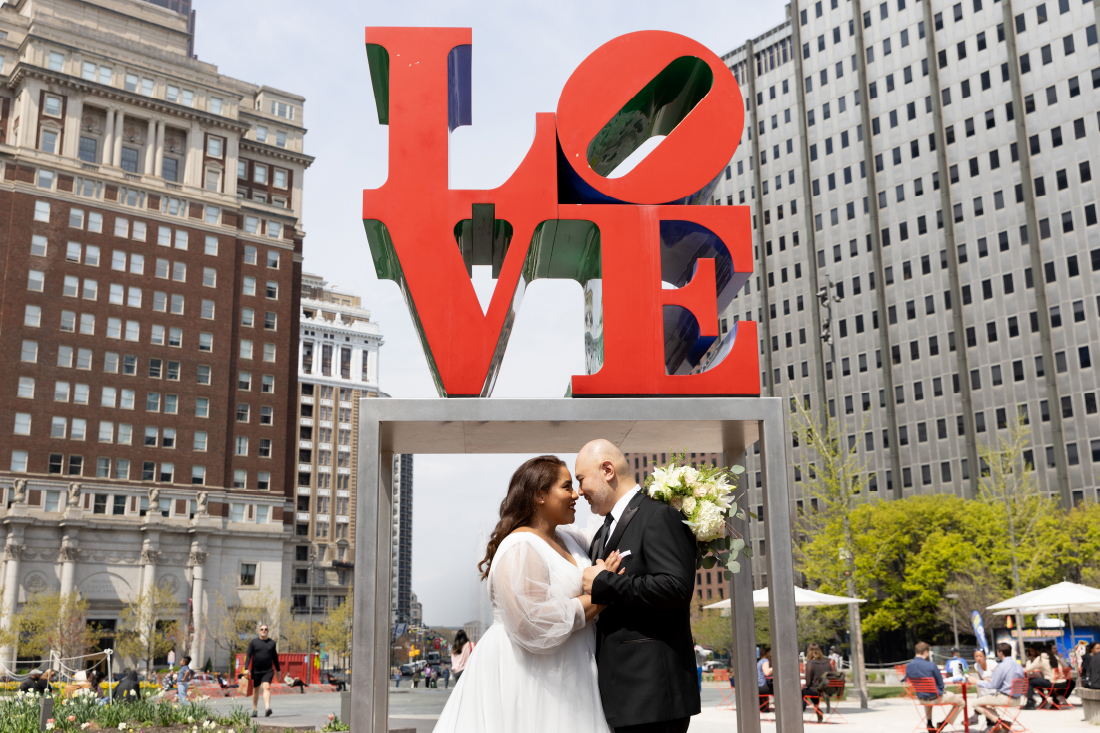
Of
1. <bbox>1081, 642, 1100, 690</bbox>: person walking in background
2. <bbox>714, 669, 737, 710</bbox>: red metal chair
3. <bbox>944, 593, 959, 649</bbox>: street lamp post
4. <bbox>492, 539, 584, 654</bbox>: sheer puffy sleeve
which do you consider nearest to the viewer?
<bbox>492, 539, 584, 654</bbox>: sheer puffy sleeve

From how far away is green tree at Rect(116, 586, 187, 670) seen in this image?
62.2 meters

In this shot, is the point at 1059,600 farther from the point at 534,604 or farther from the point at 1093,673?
the point at 534,604

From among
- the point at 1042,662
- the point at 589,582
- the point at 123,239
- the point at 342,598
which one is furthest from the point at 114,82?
the point at 589,582

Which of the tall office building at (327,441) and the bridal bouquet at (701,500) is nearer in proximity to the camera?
the bridal bouquet at (701,500)

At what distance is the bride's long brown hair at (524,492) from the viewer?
5.05 meters

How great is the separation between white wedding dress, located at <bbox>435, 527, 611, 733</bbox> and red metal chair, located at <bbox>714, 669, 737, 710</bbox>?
16.8 meters

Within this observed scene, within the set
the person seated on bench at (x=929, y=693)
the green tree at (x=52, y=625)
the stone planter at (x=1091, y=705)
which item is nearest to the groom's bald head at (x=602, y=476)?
the person seated on bench at (x=929, y=693)

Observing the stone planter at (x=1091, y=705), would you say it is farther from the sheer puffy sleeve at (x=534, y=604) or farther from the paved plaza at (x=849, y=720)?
the sheer puffy sleeve at (x=534, y=604)

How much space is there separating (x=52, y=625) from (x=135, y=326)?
933 inches

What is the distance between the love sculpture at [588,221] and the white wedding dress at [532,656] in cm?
204

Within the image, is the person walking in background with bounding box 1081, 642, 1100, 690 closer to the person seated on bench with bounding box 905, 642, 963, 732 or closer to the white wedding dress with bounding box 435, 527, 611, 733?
the person seated on bench with bounding box 905, 642, 963, 732

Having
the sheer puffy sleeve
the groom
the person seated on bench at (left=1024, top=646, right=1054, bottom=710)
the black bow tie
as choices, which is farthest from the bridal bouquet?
the person seated on bench at (left=1024, top=646, right=1054, bottom=710)

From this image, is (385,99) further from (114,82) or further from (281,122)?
(281,122)

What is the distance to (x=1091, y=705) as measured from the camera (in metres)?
18.2
